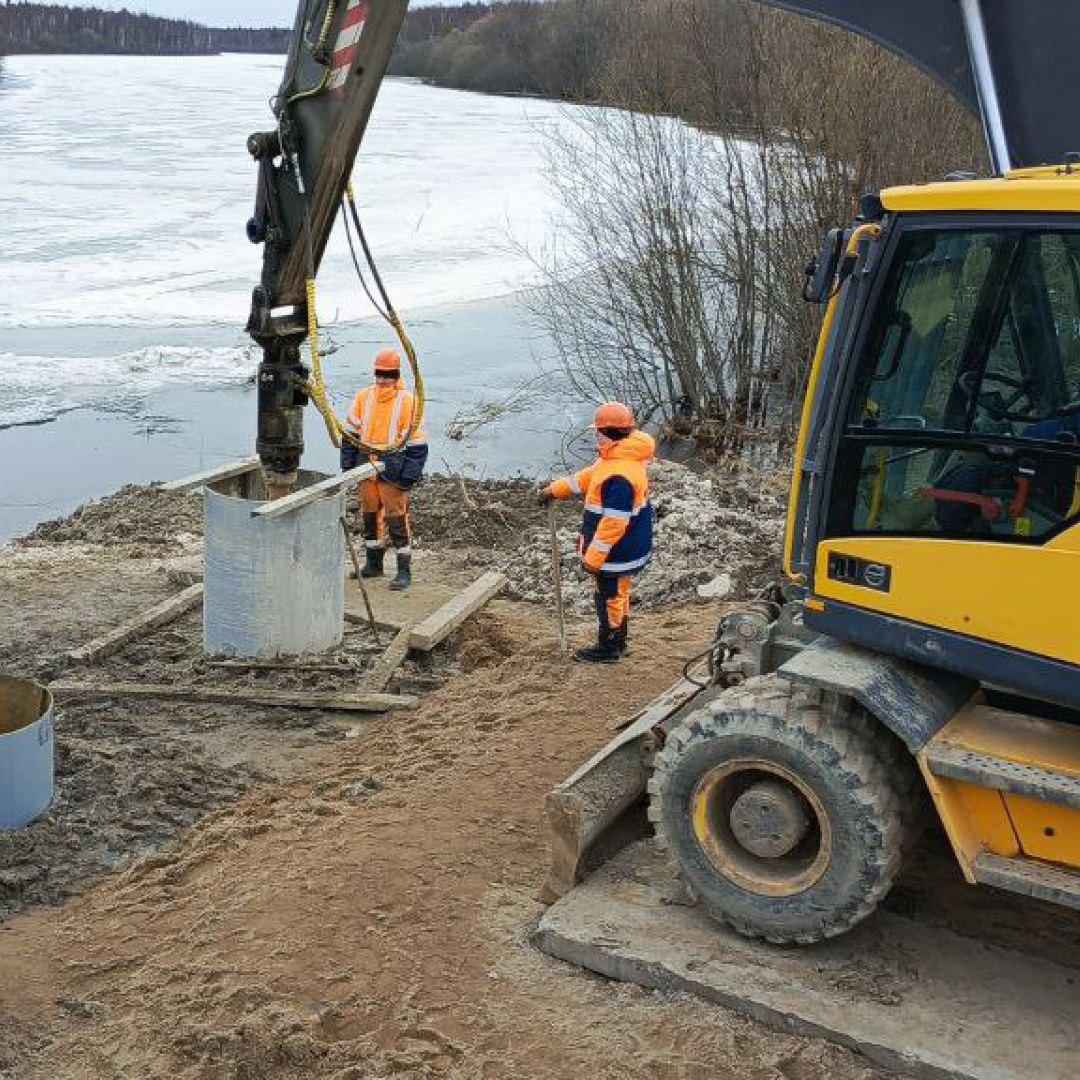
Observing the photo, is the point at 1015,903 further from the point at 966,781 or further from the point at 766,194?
the point at 766,194

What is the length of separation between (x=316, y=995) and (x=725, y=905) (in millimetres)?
1370

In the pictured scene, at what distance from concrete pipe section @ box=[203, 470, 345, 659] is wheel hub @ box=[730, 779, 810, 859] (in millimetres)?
3750

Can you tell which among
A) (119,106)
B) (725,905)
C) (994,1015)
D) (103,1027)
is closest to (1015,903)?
(994,1015)

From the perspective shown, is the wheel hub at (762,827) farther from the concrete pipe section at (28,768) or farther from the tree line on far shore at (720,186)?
the tree line on far shore at (720,186)

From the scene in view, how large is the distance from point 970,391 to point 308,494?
4188 mm

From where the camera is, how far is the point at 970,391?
448cm

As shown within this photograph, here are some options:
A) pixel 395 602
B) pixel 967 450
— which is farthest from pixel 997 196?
pixel 395 602

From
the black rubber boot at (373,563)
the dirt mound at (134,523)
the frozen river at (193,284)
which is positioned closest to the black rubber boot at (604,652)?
the black rubber boot at (373,563)

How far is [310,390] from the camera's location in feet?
26.3

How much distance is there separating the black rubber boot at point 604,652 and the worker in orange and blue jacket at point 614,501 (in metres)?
0.15

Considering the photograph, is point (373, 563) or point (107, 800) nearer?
point (107, 800)

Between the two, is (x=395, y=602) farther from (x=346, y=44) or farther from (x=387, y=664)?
(x=346, y=44)

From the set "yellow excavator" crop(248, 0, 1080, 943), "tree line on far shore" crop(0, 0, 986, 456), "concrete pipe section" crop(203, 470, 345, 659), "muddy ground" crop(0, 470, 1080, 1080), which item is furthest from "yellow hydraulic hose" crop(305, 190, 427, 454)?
"tree line on far shore" crop(0, 0, 986, 456)

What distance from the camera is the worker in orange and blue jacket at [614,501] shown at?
7.63 meters
